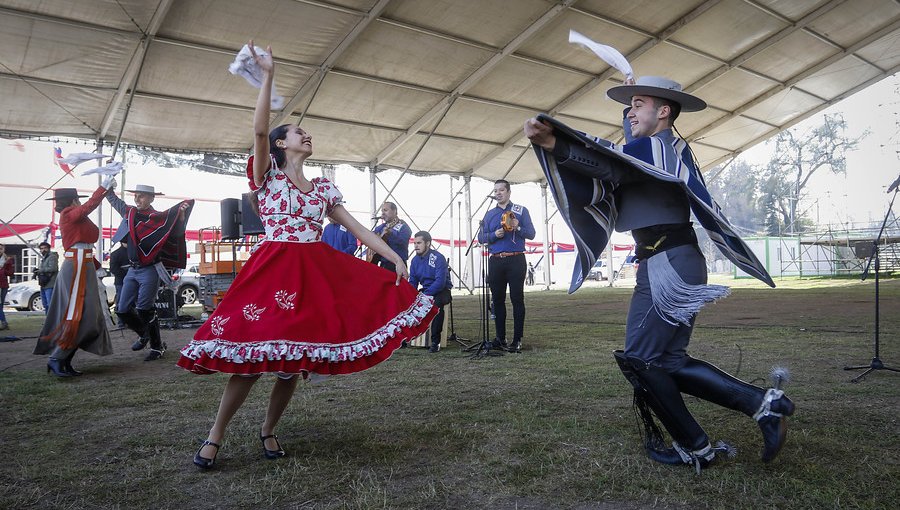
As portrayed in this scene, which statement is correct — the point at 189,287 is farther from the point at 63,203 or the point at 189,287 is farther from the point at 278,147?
the point at 278,147

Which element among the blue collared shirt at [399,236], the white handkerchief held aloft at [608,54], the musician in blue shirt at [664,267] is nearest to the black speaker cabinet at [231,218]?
the blue collared shirt at [399,236]

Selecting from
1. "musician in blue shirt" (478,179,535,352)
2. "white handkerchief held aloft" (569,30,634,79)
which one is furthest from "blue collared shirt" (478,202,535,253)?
"white handkerchief held aloft" (569,30,634,79)

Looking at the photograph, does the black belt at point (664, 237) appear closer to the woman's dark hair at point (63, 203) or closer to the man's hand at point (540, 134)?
the man's hand at point (540, 134)

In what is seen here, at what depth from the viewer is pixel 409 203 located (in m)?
24.8

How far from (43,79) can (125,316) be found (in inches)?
277

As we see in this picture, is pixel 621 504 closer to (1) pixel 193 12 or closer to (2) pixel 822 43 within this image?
(1) pixel 193 12

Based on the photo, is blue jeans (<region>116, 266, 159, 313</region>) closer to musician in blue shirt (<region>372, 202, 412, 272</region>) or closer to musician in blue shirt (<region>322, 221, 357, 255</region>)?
musician in blue shirt (<region>322, 221, 357, 255</region>)

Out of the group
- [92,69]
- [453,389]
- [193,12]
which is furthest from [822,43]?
[92,69]

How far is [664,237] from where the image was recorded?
240 centimetres

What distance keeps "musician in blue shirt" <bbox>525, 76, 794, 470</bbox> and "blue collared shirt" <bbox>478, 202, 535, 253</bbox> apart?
12.0 ft

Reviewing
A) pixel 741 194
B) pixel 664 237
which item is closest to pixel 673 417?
pixel 664 237

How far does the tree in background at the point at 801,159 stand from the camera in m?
38.6

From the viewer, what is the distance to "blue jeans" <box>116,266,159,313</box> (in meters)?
5.89

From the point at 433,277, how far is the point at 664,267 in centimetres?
420
